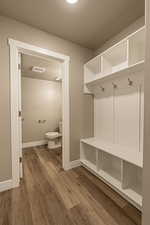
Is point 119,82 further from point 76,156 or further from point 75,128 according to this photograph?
point 76,156

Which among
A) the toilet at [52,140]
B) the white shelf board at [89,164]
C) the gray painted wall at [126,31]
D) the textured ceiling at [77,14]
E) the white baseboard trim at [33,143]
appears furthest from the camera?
the white baseboard trim at [33,143]

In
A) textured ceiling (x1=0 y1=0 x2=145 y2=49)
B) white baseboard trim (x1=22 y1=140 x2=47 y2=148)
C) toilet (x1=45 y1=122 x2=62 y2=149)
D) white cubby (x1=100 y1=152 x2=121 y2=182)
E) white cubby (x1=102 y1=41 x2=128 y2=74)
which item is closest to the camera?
textured ceiling (x1=0 y1=0 x2=145 y2=49)

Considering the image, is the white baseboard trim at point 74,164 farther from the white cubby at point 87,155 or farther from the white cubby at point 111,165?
the white cubby at point 111,165

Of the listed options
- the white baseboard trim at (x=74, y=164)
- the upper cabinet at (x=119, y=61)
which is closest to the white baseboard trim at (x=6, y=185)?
the white baseboard trim at (x=74, y=164)

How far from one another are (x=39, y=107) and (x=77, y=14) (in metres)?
3.03

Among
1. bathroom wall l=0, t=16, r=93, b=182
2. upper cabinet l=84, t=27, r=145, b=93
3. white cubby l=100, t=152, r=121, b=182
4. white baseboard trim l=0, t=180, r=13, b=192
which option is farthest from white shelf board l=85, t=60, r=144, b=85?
white baseboard trim l=0, t=180, r=13, b=192

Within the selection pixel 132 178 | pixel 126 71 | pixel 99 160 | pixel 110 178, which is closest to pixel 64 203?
pixel 110 178

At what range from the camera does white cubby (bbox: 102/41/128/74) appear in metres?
1.86

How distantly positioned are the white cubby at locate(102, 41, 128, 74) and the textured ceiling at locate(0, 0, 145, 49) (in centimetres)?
42

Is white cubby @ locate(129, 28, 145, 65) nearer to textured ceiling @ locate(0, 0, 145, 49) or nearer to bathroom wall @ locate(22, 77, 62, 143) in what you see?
textured ceiling @ locate(0, 0, 145, 49)

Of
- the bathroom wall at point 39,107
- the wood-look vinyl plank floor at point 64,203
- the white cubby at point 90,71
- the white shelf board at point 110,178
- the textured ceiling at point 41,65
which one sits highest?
the textured ceiling at point 41,65

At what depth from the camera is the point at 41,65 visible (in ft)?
10.4

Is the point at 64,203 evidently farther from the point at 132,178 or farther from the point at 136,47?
the point at 136,47

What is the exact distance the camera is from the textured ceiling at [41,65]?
2.83 m
